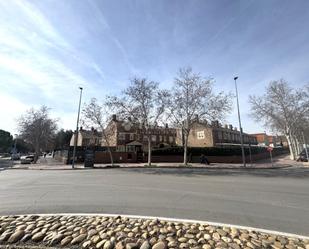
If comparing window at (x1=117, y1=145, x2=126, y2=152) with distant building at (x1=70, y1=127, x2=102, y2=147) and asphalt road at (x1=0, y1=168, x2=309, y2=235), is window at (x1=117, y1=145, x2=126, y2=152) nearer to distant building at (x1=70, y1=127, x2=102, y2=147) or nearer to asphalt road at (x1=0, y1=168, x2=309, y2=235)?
distant building at (x1=70, y1=127, x2=102, y2=147)

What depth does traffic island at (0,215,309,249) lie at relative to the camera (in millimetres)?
4199

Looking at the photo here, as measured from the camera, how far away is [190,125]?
29391mm

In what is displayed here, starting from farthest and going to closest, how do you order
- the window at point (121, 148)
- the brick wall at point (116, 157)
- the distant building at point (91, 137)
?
the window at point (121, 148), the distant building at point (91, 137), the brick wall at point (116, 157)

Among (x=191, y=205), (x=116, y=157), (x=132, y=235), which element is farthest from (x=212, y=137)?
(x=132, y=235)

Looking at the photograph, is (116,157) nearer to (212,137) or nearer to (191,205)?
(212,137)

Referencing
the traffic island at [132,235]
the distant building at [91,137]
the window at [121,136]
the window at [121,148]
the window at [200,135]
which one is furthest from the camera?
the window at [200,135]

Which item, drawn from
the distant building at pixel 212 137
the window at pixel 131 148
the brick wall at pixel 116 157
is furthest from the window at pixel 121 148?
the distant building at pixel 212 137

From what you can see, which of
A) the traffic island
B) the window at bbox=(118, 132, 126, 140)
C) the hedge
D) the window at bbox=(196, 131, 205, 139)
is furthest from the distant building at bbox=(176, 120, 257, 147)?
the traffic island

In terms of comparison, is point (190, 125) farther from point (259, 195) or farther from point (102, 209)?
point (102, 209)

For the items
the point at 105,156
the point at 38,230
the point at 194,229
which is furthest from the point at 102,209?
the point at 105,156

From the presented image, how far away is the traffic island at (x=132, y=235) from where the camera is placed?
13.8 ft

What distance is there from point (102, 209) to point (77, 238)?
264 centimetres

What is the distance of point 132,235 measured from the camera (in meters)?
4.61

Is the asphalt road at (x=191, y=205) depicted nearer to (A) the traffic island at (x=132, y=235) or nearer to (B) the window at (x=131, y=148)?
(A) the traffic island at (x=132, y=235)
